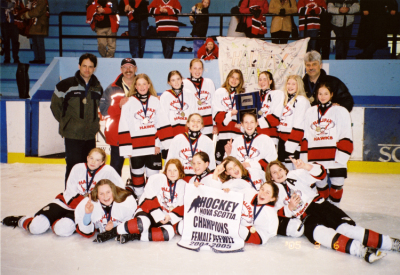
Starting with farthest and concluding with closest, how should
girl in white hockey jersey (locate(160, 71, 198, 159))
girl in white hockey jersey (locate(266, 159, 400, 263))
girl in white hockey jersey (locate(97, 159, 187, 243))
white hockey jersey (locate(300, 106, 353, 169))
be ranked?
1. girl in white hockey jersey (locate(160, 71, 198, 159))
2. white hockey jersey (locate(300, 106, 353, 169))
3. girl in white hockey jersey (locate(97, 159, 187, 243))
4. girl in white hockey jersey (locate(266, 159, 400, 263))

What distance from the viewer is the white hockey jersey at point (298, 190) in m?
3.20

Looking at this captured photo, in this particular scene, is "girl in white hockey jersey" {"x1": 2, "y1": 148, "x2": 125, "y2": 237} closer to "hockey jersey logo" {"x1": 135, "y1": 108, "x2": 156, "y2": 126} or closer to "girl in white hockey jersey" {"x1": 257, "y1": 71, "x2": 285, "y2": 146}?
"hockey jersey logo" {"x1": 135, "y1": 108, "x2": 156, "y2": 126}

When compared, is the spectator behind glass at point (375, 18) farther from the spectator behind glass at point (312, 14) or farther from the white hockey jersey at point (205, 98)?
the white hockey jersey at point (205, 98)

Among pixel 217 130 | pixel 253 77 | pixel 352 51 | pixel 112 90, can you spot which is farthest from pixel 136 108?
pixel 352 51

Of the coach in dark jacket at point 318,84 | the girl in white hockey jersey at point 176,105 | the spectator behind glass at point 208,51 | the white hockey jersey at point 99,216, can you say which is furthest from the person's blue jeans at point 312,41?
the white hockey jersey at point 99,216

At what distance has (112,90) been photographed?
12.9 feet

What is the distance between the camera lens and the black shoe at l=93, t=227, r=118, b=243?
2.91 metres

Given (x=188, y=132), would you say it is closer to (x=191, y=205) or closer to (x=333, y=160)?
(x=191, y=205)

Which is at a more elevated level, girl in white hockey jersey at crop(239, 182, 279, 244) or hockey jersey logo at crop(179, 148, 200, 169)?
hockey jersey logo at crop(179, 148, 200, 169)

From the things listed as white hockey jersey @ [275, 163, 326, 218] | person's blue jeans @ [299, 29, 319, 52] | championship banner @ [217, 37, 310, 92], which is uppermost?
person's blue jeans @ [299, 29, 319, 52]

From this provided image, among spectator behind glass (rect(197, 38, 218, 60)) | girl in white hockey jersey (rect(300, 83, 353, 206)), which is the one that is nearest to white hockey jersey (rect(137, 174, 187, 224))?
girl in white hockey jersey (rect(300, 83, 353, 206))

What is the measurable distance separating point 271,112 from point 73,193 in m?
2.18

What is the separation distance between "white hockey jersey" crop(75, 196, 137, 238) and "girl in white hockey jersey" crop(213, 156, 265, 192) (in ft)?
2.79

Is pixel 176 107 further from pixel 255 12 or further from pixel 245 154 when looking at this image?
pixel 255 12
